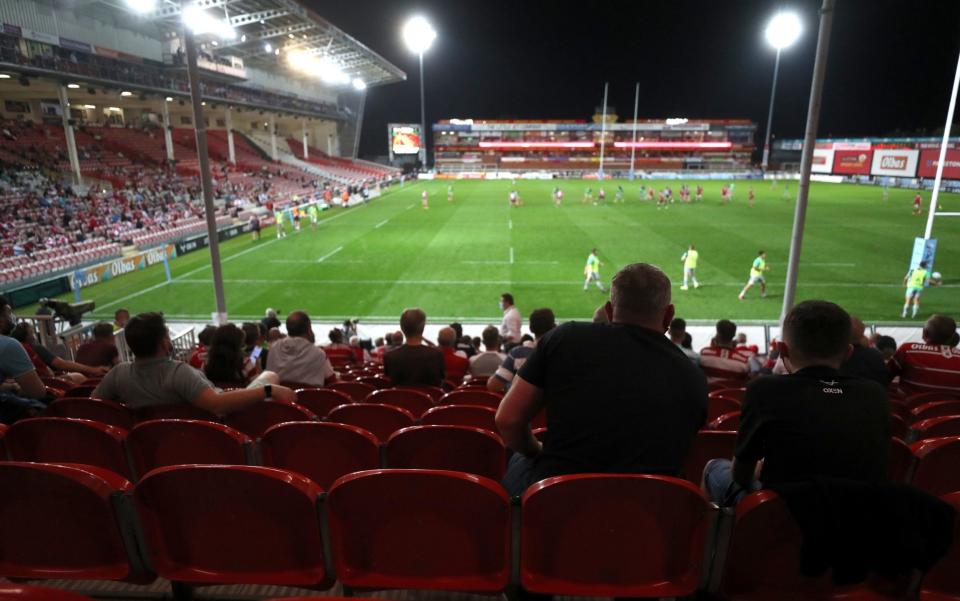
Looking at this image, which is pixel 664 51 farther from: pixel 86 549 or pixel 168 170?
pixel 86 549

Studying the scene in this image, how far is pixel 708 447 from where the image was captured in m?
3.50

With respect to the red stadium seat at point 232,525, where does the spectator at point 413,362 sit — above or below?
below

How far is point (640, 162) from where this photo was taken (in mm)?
105312

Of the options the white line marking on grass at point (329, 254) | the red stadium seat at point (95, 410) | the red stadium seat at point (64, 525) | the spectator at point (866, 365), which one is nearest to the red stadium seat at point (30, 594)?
the red stadium seat at point (64, 525)

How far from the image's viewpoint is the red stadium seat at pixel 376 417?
154 inches

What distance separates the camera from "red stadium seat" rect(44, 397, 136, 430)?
407cm

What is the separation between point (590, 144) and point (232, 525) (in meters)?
108

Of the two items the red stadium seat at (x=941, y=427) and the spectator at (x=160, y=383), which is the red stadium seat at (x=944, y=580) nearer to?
the red stadium seat at (x=941, y=427)

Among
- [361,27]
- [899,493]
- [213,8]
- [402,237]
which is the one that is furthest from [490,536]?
[361,27]

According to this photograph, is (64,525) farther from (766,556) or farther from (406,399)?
(766,556)

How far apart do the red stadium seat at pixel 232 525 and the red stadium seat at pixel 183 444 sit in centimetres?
66

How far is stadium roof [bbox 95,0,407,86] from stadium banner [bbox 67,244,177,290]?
1715cm

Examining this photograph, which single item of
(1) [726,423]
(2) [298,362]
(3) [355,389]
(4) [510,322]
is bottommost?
(4) [510,322]

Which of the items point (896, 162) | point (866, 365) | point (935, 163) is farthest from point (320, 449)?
point (896, 162)
